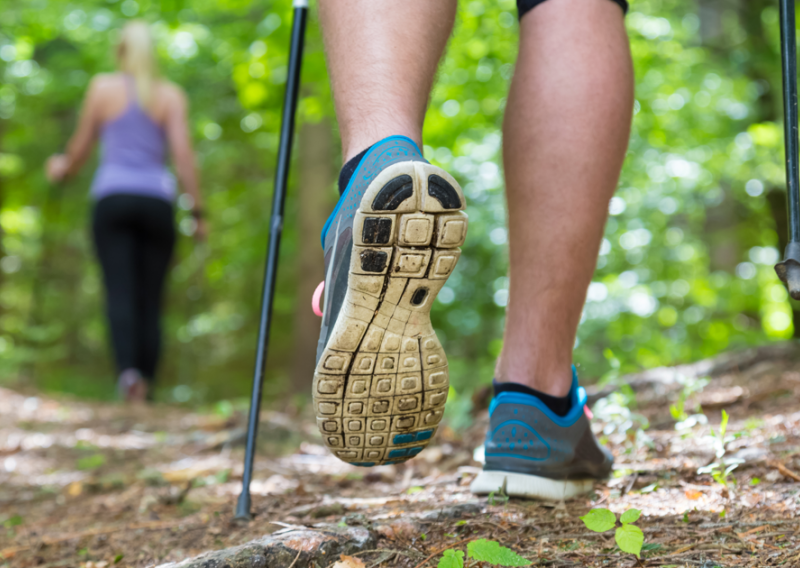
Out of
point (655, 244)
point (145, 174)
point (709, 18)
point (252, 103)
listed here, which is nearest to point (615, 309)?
point (655, 244)

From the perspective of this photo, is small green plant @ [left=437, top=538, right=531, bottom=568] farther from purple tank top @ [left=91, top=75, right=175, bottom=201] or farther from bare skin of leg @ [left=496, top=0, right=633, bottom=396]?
purple tank top @ [left=91, top=75, right=175, bottom=201]

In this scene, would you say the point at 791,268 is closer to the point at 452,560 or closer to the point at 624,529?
the point at 624,529

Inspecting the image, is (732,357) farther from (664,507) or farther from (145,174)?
(145,174)

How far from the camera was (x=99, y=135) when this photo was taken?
411cm

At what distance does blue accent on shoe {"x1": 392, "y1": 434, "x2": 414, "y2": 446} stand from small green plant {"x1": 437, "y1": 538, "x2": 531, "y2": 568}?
8.4 inches

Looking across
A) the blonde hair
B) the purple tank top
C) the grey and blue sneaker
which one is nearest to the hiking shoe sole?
the grey and blue sneaker

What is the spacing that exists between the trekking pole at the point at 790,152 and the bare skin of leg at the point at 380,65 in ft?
2.02

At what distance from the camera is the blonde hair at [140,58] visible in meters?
4.07

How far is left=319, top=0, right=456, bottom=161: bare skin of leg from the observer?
1.06 metres

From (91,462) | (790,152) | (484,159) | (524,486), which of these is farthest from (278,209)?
(484,159)

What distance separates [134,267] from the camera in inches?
158

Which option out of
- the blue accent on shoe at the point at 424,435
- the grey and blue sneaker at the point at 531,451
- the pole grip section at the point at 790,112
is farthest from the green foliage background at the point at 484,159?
the blue accent on shoe at the point at 424,435

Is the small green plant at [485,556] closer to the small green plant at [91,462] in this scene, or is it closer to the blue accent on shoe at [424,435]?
the blue accent on shoe at [424,435]

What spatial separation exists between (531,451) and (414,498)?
286 millimetres
